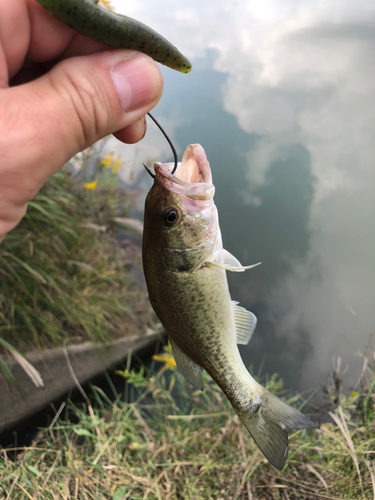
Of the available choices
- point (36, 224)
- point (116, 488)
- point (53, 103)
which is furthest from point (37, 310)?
point (53, 103)

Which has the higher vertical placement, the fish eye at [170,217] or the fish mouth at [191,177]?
the fish mouth at [191,177]

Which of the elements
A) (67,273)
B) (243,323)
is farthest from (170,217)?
(67,273)

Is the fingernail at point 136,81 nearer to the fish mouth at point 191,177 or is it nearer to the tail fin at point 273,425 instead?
the fish mouth at point 191,177

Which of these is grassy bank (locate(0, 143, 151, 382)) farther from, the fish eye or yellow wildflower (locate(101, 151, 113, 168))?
the fish eye

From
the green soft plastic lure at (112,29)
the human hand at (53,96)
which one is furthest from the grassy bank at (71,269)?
the green soft plastic lure at (112,29)

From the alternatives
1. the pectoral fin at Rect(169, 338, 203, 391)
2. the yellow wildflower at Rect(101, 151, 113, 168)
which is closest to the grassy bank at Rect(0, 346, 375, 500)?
the pectoral fin at Rect(169, 338, 203, 391)

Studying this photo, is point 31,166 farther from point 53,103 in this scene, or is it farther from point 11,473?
point 11,473

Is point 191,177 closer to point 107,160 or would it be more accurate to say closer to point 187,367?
point 187,367
